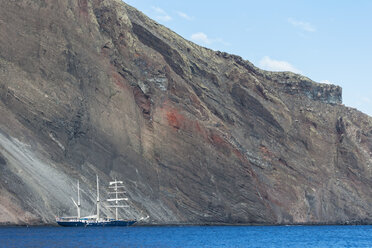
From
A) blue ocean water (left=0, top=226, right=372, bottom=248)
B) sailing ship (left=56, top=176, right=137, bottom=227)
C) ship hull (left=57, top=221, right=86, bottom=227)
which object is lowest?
blue ocean water (left=0, top=226, right=372, bottom=248)

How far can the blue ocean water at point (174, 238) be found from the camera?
74438mm

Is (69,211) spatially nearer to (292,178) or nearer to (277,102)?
(292,178)

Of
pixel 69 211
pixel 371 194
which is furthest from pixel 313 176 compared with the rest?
pixel 69 211

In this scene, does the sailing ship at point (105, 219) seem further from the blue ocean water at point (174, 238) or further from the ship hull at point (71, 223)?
the blue ocean water at point (174, 238)

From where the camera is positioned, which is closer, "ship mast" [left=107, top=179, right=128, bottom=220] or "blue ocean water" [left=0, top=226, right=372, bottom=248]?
"blue ocean water" [left=0, top=226, right=372, bottom=248]

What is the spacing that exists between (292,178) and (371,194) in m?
21.2

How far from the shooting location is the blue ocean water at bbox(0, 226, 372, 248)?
7444cm

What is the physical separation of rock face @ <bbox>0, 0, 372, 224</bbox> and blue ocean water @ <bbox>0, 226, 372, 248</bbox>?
636 centimetres

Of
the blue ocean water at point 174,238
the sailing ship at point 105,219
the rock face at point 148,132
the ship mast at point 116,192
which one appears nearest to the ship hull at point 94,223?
the sailing ship at point 105,219

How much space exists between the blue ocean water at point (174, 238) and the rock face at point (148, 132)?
636cm

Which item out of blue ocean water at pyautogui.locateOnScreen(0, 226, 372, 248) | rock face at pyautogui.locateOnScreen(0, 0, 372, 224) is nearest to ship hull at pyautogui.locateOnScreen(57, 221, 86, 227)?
blue ocean water at pyautogui.locateOnScreen(0, 226, 372, 248)

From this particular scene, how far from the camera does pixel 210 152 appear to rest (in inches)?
4636

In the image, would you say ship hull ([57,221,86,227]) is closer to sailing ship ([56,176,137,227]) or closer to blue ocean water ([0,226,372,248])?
sailing ship ([56,176,137,227])

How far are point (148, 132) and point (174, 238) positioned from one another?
32575mm
